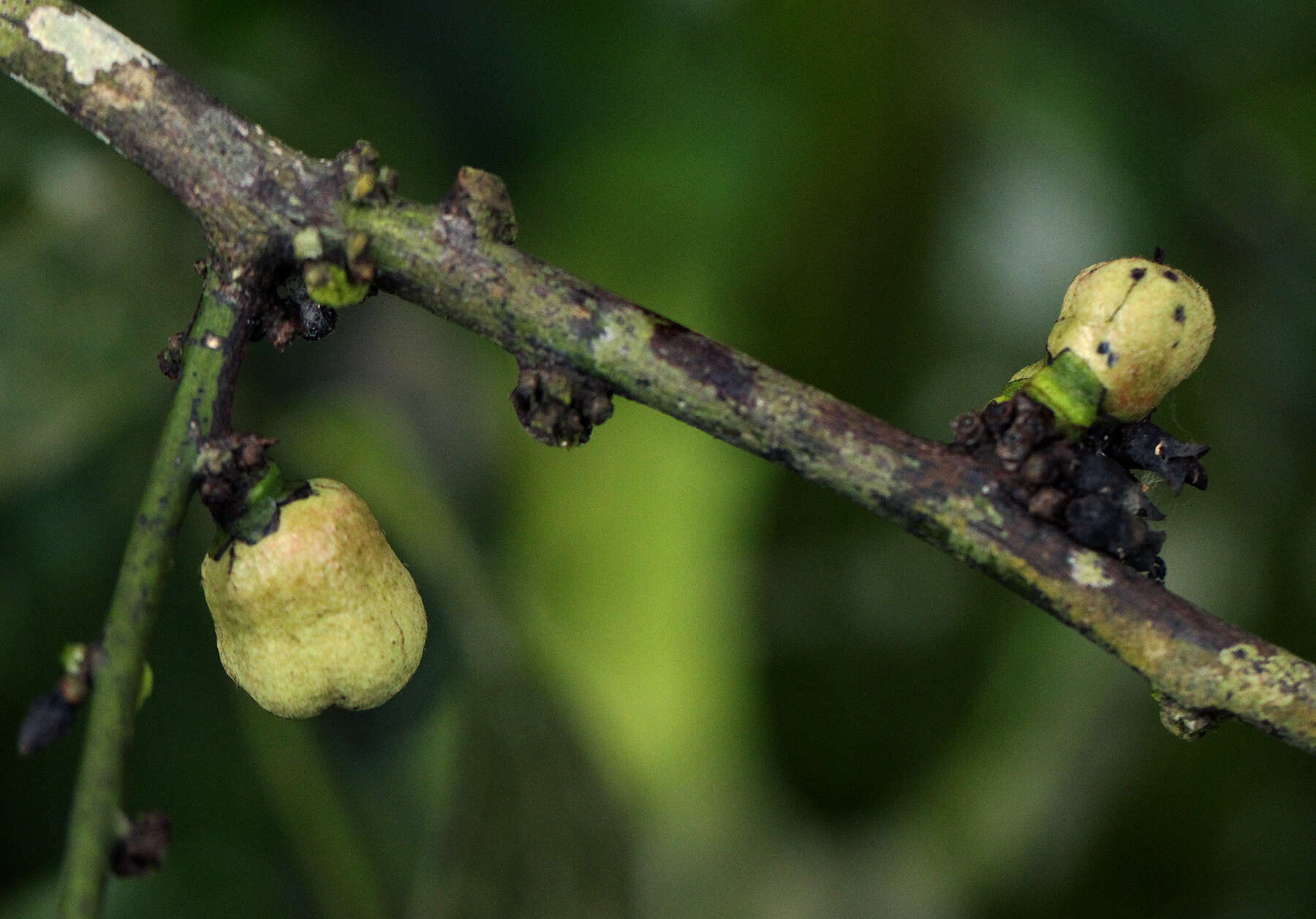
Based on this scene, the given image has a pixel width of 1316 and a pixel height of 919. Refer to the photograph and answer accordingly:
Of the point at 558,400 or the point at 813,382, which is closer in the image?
the point at 558,400

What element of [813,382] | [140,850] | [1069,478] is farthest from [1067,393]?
[813,382]

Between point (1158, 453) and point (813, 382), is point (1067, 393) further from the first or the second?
point (813, 382)

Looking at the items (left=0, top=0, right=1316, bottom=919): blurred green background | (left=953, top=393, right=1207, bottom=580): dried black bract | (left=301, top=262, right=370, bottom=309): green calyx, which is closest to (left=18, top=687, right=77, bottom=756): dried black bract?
(left=301, top=262, right=370, bottom=309): green calyx

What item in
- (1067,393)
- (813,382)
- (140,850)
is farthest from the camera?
(813,382)

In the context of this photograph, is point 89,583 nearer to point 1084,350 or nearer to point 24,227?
point 24,227

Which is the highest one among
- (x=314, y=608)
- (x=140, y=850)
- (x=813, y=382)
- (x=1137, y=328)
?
(x=813, y=382)

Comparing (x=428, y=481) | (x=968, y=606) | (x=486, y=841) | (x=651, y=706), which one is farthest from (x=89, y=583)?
(x=968, y=606)

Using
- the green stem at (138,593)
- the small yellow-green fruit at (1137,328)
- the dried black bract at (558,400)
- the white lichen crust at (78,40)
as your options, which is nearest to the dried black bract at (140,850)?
the green stem at (138,593)

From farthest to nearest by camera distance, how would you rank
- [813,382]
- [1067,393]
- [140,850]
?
[813,382] < [1067,393] < [140,850]
